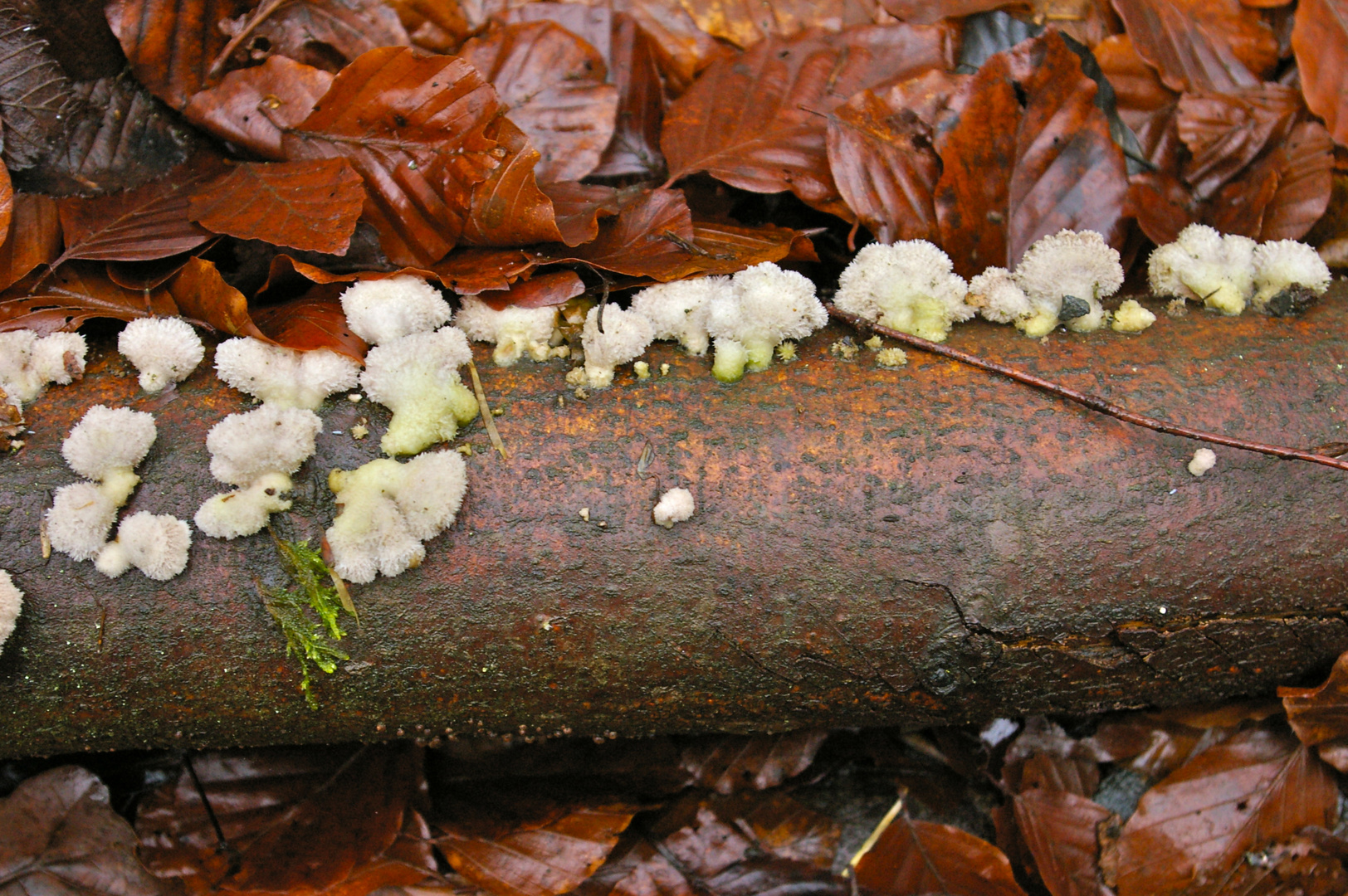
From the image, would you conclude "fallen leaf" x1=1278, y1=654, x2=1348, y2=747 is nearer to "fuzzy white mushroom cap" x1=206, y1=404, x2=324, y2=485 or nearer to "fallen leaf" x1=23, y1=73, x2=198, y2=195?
"fuzzy white mushroom cap" x1=206, y1=404, x2=324, y2=485

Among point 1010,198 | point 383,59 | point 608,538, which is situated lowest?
point 608,538

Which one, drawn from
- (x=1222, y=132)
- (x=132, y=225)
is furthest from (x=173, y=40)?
(x=1222, y=132)

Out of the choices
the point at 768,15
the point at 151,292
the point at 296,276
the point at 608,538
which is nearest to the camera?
the point at 608,538

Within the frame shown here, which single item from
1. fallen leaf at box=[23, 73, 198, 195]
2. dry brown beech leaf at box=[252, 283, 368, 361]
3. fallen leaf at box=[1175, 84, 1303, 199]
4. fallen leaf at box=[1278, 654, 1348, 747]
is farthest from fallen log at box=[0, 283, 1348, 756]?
fallen leaf at box=[1175, 84, 1303, 199]

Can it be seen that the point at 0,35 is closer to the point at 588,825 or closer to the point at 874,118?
the point at 874,118

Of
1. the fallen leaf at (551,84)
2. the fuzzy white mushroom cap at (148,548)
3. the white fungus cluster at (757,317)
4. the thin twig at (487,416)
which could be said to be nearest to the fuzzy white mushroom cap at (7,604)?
the fuzzy white mushroom cap at (148,548)

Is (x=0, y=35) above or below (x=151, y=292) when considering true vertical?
above

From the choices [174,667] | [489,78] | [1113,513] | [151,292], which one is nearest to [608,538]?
[174,667]
